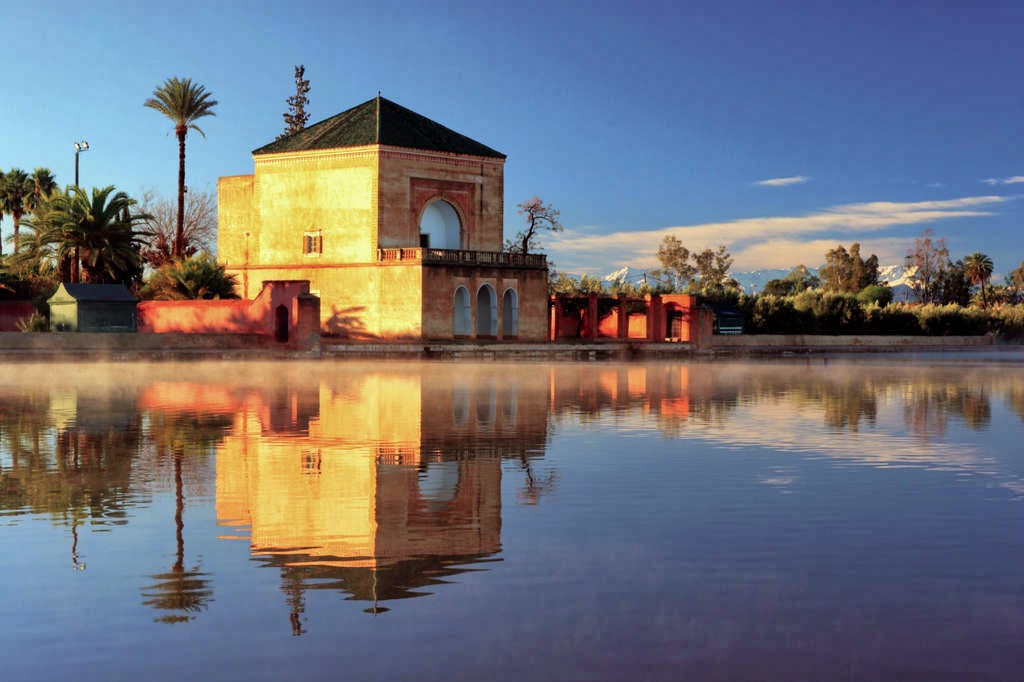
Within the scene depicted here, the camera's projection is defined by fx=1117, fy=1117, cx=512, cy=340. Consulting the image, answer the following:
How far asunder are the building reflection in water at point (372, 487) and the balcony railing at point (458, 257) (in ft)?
89.9

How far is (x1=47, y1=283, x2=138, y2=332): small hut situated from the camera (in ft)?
131

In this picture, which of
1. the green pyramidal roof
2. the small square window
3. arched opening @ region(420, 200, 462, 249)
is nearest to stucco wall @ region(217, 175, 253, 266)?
the green pyramidal roof

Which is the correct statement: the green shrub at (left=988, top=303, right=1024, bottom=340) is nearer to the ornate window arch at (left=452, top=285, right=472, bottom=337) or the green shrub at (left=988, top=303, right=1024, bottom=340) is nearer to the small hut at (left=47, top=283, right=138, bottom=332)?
the ornate window arch at (left=452, top=285, right=472, bottom=337)

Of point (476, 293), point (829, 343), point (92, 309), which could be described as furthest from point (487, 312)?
point (829, 343)

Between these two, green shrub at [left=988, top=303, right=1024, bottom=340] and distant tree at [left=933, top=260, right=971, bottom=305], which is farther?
distant tree at [left=933, top=260, right=971, bottom=305]

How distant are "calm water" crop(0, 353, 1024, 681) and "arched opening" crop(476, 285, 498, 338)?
32161mm

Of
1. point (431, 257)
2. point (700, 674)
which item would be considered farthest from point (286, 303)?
point (700, 674)

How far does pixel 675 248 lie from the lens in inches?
3305

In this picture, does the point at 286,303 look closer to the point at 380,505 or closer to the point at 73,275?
the point at 73,275

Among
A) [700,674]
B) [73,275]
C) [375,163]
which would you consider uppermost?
[375,163]

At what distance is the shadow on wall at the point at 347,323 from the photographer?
45656 millimetres

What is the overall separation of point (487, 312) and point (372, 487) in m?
38.9

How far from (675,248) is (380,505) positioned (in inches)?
3032

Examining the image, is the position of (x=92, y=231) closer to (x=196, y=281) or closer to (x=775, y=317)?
(x=196, y=281)
